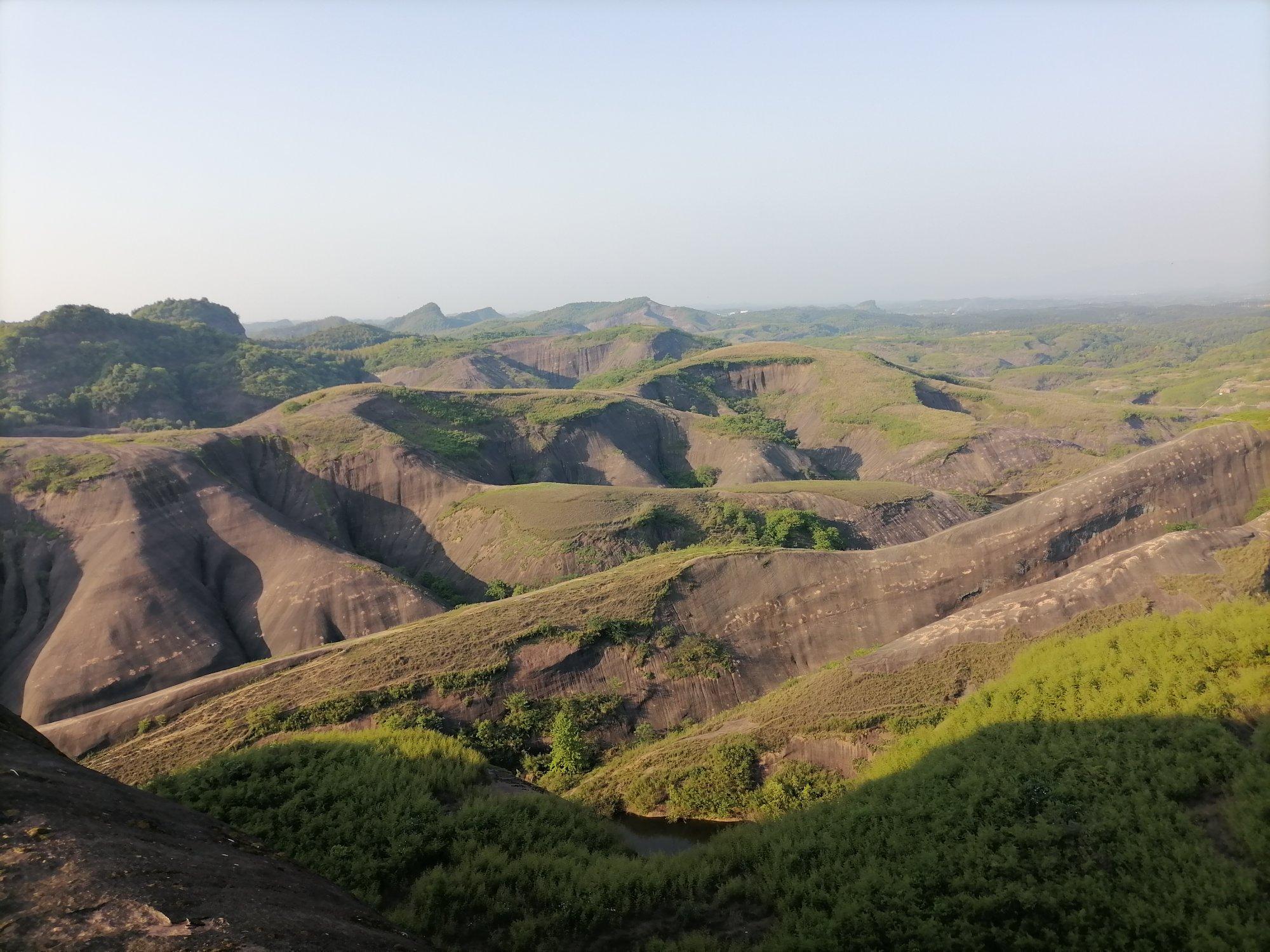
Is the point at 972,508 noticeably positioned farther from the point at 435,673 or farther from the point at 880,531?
the point at 435,673

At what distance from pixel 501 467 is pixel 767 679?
32.3 m

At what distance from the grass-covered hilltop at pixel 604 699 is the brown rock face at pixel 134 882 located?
0.05 meters

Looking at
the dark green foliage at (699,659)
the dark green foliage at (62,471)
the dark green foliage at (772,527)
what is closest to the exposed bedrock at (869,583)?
the dark green foliage at (699,659)

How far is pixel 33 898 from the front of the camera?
19.2 feet

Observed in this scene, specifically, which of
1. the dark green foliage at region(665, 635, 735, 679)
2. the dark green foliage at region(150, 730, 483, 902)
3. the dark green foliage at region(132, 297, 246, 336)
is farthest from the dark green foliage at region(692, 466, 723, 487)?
the dark green foliage at region(132, 297, 246, 336)

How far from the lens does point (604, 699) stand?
19.5m

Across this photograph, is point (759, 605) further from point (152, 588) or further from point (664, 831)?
point (152, 588)

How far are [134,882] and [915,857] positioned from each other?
991 centimetres

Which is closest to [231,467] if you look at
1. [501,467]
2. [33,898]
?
[501,467]

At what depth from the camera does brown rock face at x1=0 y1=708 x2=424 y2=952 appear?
18.9ft

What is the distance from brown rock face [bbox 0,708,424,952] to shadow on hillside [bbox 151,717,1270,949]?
1.85 meters

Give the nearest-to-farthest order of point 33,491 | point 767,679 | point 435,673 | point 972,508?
point 435,673 < point 767,679 < point 33,491 < point 972,508

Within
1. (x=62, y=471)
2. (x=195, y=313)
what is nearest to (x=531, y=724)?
(x=62, y=471)

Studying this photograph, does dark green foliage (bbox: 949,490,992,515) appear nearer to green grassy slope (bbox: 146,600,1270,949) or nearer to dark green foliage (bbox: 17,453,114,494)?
green grassy slope (bbox: 146,600,1270,949)
